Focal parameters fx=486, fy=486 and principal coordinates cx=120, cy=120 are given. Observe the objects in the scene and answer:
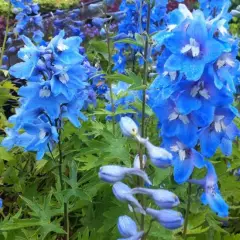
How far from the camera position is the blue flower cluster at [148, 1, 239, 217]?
1469 mm

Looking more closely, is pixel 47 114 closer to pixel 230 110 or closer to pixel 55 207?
pixel 55 207

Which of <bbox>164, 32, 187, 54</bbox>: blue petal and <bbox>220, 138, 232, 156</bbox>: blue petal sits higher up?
<bbox>164, 32, 187, 54</bbox>: blue petal

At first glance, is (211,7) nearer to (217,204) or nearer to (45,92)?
(45,92)

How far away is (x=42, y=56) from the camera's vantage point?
1940 mm

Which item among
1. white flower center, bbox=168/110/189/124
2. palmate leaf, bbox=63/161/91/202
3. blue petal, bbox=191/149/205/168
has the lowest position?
palmate leaf, bbox=63/161/91/202

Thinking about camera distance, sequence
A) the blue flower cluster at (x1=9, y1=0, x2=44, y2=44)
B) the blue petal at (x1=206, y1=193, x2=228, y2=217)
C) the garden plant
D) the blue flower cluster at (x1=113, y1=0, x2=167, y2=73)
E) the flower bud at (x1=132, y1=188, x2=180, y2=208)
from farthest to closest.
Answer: the blue flower cluster at (x1=9, y1=0, x2=44, y2=44)
the blue flower cluster at (x1=113, y1=0, x2=167, y2=73)
the blue petal at (x1=206, y1=193, x2=228, y2=217)
the garden plant
the flower bud at (x1=132, y1=188, x2=180, y2=208)

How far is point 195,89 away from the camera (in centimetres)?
149

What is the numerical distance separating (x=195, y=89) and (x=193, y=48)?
0.41ft

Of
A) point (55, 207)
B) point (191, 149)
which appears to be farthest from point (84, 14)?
point (191, 149)

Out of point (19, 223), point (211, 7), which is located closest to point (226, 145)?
point (19, 223)

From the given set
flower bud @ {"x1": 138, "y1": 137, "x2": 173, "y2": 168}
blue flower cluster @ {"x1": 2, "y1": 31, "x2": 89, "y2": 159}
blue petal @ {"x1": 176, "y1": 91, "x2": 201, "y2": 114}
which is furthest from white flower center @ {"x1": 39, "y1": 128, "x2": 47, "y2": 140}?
flower bud @ {"x1": 138, "y1": 137, "x2": 173, "y2": 168}

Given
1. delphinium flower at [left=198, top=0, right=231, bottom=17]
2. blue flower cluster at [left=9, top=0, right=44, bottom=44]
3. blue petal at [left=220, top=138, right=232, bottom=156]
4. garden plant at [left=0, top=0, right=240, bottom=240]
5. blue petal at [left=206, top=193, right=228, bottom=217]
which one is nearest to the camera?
garden plant at [left=0, top=0, right=240, bottom=240]

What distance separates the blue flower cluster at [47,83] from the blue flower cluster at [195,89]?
1.60 feet

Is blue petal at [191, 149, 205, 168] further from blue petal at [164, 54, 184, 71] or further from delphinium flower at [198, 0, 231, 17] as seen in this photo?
delphinium flower at [198, 0, 231, 17]
